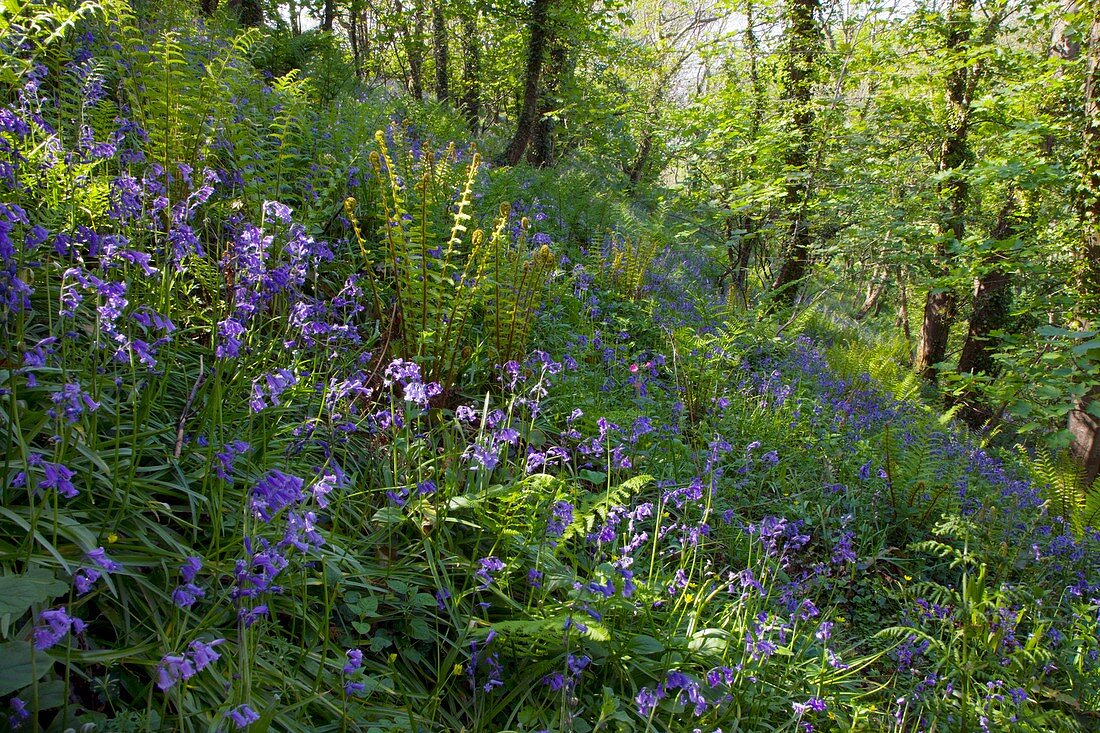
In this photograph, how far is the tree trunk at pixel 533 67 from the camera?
27.2ft

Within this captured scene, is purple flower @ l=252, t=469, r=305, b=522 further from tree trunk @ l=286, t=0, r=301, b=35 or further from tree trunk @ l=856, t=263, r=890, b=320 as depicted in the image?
tree trunk @ l=856, t=263, r=890, b=320

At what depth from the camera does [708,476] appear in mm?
→ 3221

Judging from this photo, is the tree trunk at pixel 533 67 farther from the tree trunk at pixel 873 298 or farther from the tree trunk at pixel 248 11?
the tree trunk at pixel 873 298

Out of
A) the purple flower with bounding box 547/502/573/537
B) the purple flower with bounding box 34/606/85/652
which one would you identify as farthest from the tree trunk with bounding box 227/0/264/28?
the purple flower with bounding box 34/606/85/652

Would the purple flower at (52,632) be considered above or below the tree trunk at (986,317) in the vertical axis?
above

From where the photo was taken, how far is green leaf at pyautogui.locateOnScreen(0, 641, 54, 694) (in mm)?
1084

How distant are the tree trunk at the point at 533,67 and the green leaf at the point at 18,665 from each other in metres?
7.99

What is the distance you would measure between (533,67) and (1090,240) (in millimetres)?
6582

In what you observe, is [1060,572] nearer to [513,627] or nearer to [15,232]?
[513,627]

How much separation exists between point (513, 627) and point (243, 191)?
260 cm

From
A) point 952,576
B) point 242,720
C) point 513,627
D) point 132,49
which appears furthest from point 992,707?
point 132,49

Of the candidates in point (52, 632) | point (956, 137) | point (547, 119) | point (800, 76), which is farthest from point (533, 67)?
point (52, 632)

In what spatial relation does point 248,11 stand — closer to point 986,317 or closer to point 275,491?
point 275,491

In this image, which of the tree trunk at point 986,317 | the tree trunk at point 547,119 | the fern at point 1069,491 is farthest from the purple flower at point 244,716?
the tree trunk at point 986,317
